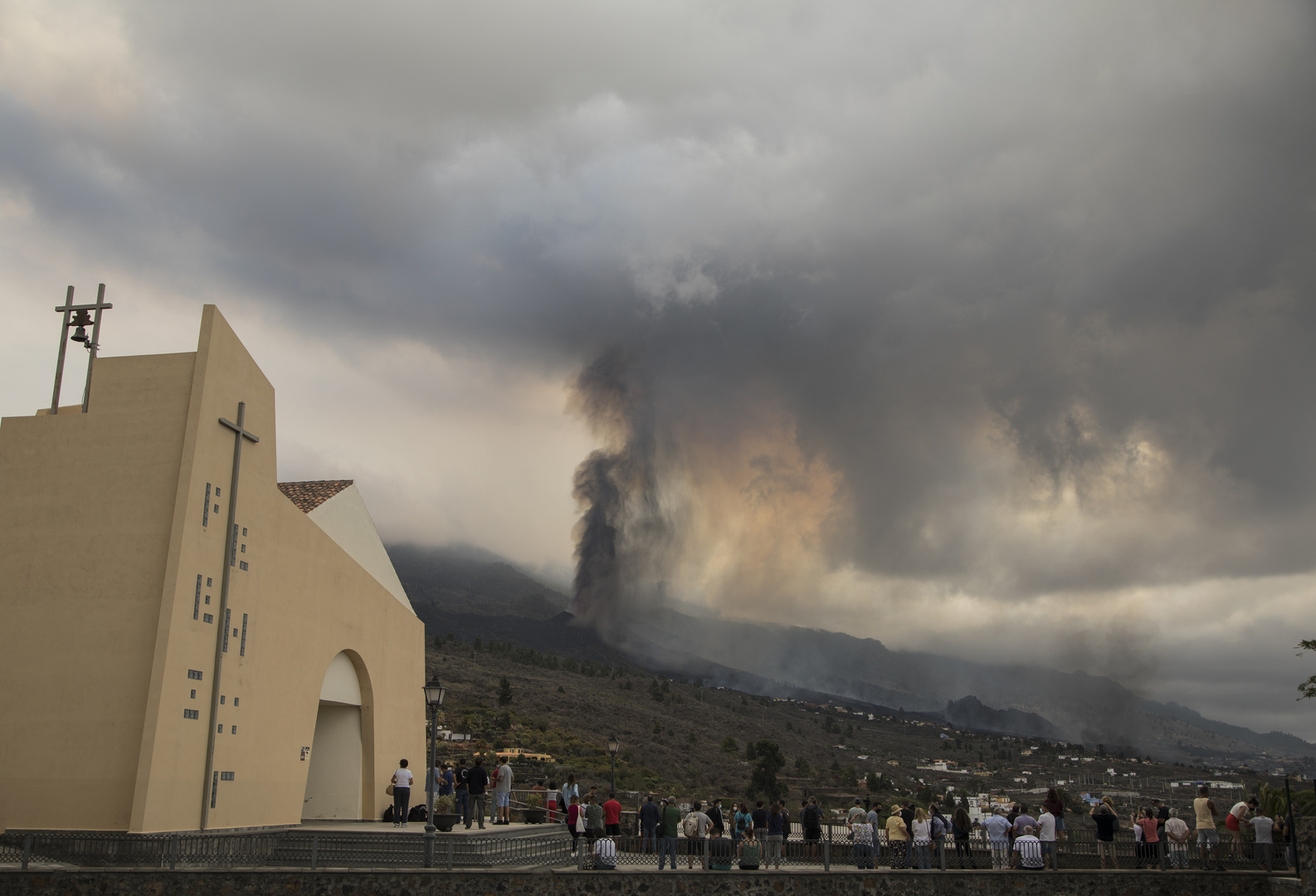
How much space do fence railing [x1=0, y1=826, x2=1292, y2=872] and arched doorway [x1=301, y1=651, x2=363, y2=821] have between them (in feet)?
19.3

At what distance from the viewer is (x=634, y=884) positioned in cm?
1759

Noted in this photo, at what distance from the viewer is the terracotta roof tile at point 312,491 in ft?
85.7

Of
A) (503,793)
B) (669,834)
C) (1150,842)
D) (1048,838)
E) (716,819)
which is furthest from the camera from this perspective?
(503,793)

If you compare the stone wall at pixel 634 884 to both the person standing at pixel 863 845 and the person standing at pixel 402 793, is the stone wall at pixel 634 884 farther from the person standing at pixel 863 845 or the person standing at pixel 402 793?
the person standing at pixel 402 793

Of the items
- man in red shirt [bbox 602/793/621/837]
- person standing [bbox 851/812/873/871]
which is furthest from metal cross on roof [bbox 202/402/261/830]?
person standing [bbox 851/812/873/871]

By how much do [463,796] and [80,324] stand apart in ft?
43.4

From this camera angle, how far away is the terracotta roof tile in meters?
26.1

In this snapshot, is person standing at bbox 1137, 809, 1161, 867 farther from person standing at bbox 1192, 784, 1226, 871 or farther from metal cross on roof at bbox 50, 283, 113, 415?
metal cross on roof at bbox 50, 283, 113, 415

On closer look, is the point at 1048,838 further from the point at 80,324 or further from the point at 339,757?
the point at 80,324

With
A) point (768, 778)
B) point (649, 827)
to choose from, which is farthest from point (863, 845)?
point (768, 778)

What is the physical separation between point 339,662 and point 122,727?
23.4 ft

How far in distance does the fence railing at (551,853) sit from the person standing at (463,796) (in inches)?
89.0

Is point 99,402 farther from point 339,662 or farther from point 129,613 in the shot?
point 339,662

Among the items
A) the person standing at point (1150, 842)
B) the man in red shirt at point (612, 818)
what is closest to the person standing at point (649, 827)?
the man in red shirt at point (612, 818)
